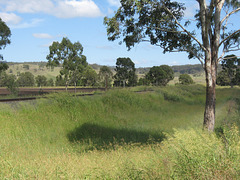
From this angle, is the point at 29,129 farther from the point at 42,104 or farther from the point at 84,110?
the point at 84,110

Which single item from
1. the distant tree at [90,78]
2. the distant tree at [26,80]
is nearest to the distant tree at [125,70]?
the distant tree at [90,78]

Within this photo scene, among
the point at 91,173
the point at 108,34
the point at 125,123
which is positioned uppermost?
the point at 108,34

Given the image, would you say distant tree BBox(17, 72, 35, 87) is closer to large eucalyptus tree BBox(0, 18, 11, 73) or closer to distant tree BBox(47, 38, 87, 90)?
distant tree BBox(47, 38, 87, 90)

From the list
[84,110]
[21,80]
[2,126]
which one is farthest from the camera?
[21,80]

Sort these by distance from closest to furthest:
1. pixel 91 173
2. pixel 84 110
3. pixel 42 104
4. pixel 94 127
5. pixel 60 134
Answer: pixel 91 173 < pixel 60 134 < pixel 94 127 < pixel 42 104 < pixel 84 110

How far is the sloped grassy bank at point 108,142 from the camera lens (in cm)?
466

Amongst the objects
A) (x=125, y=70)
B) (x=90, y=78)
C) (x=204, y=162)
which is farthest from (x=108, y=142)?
(x=90, y=78)

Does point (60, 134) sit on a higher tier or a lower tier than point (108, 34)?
lower

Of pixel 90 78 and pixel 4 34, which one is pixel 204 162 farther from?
pixel 90 78

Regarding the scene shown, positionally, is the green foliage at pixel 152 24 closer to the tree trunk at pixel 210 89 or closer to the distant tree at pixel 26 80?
the tree trunk at pixel 210 89

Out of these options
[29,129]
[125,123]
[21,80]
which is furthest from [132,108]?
[21,80]

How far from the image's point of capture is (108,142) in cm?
1119

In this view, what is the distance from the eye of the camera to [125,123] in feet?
47.8

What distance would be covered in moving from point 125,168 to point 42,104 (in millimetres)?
10195
